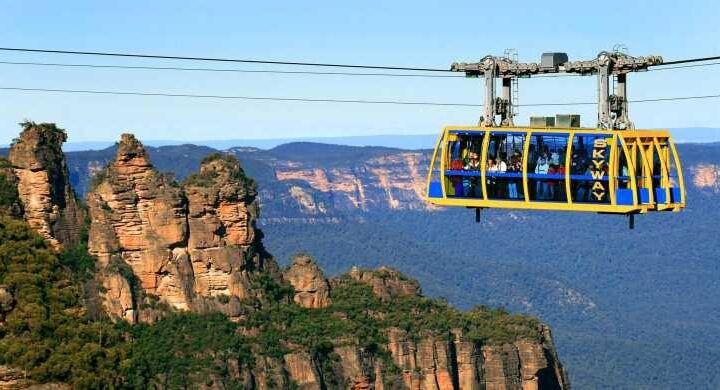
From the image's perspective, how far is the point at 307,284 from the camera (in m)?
133

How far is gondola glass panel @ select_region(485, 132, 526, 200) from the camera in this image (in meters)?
60.8

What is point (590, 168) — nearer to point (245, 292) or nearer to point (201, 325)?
point (201, 325)

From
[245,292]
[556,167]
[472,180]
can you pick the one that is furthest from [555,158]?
[245,292]

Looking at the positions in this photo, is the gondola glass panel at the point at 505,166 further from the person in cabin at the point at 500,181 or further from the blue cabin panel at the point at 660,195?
the blue cabin panel at the point at 660,195

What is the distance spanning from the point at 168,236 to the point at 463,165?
62.9 metres

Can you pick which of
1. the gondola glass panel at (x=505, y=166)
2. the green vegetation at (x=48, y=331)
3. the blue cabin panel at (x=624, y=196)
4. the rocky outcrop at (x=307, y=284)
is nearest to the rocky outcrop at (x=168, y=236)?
the rocky outcrop at (x=307, y=284)

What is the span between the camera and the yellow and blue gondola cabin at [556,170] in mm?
58125

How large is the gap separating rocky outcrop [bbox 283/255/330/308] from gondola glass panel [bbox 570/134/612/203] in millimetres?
73436

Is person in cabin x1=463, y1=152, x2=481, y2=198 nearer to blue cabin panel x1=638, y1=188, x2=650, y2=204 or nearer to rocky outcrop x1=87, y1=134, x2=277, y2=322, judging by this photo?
blue cabin panel x1=638, y1=188, x2=650, y2=204

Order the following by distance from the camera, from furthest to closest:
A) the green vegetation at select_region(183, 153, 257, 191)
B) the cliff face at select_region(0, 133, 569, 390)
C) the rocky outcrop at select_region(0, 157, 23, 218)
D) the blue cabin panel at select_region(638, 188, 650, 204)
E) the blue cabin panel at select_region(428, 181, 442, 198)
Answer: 1. the green vegetation at select_region(183, 153, 257, 191)
2. the cliff face at select_region(0, 133, 569, 390)
3. the rocky outcrop at select_region(0, 157, 23, 218)
4. the blue cabin panel at select_region(428, 181, 442, 198)
5. the blue cabin panel at select_region(638, 188, 650, 204)

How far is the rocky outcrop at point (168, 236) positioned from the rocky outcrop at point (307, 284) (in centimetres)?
531

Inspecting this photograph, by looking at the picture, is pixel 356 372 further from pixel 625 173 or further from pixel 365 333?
pixel 625 173

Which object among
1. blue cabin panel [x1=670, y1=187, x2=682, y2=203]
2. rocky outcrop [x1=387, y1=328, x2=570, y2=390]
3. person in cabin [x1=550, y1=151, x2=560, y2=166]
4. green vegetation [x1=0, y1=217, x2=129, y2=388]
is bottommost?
rocky outcrop [x1=387, y1=328, x2=570, y2=390]

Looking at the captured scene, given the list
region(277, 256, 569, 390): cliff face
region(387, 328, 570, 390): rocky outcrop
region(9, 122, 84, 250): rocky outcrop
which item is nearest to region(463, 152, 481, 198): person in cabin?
region(9, 122, 84, 250): rocky outcrop
